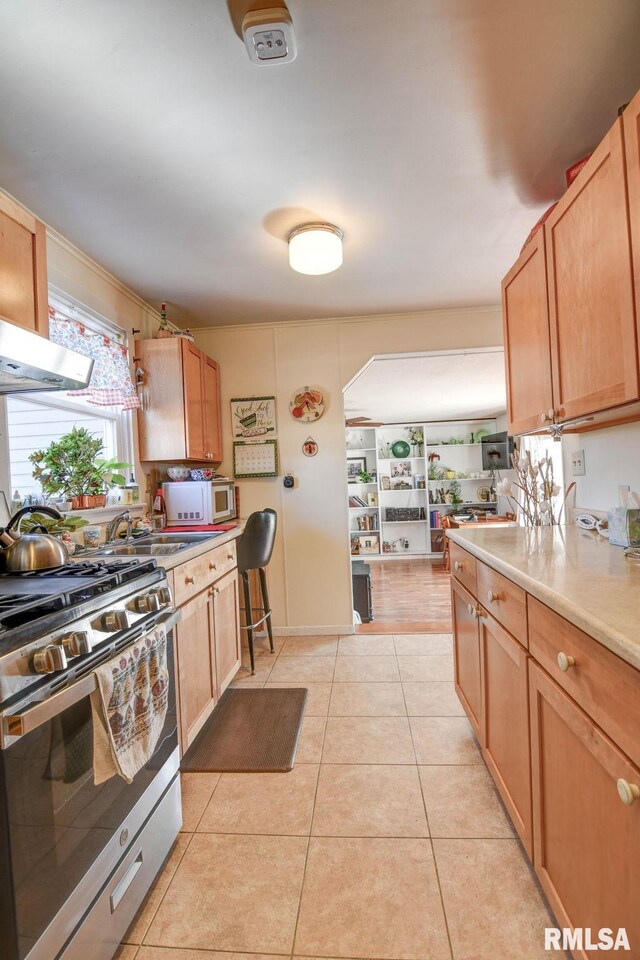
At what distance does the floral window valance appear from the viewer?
2.16m

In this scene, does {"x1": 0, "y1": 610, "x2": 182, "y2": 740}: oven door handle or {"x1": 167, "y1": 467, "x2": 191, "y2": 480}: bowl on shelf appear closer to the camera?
{"x1": 0, "y1": 610, "x2": 182, "y2": 740}: oven door handle

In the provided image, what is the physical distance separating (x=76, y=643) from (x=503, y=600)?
1167 mm

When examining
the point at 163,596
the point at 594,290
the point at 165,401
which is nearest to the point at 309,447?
the point at 165,401

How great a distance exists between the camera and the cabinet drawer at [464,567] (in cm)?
172

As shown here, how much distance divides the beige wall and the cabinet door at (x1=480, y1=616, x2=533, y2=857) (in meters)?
1.87

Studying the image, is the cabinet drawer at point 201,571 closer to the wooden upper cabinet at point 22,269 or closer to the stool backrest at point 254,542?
the stool backrest at point 254,542

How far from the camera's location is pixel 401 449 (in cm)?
763

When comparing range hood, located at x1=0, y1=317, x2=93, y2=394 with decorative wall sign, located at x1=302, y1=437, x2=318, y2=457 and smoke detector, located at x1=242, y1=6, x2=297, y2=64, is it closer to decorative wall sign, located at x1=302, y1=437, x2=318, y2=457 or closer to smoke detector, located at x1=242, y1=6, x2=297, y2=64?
smoke detector, located at x1=242, y1=6, x2=297, y2=64

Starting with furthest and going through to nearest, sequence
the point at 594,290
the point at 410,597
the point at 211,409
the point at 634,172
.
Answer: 1. the point at 410,597
2. the point at 211,409
3. the point at 594,290
4. the point at 634,172

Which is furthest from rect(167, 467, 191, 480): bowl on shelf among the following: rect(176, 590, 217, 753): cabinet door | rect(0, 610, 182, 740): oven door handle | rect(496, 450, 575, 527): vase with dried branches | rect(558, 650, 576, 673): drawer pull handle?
rect(558, 650, 576, 673): drawer pull handle

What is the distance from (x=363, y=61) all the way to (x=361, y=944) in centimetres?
239

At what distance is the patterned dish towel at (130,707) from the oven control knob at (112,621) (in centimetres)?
7

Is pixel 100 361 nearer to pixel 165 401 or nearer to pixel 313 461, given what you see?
pixel 165 401

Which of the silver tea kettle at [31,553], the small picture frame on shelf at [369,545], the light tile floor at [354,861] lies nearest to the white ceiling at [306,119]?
the silver tea kettle at [31,553]
